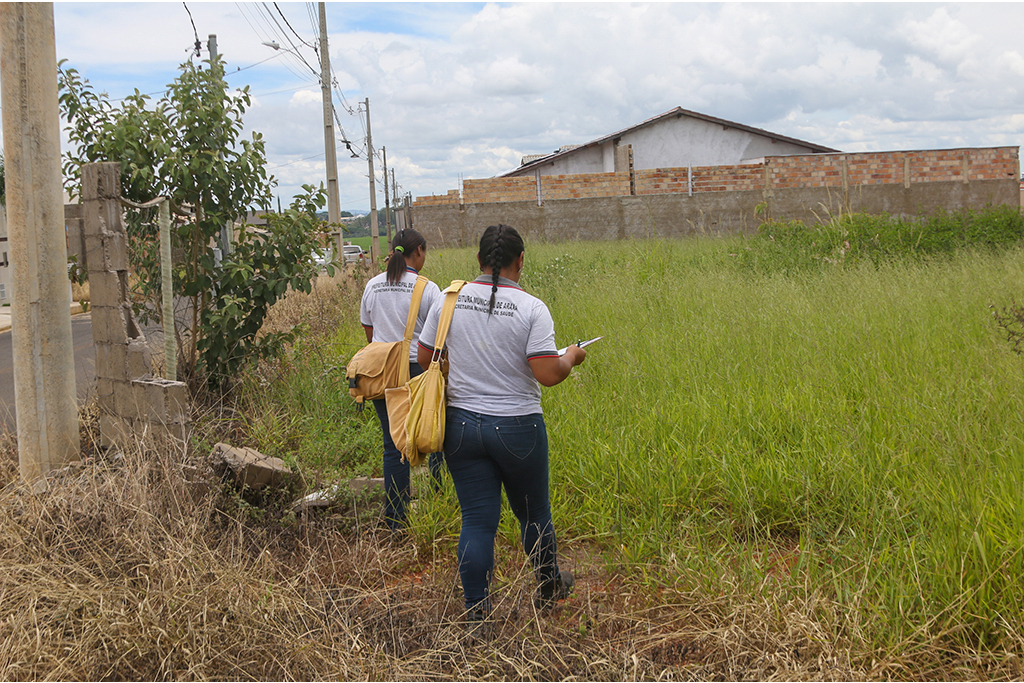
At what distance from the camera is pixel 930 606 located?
289 cm

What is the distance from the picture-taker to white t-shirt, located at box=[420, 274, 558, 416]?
123 inches

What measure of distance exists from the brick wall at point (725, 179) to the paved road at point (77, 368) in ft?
27.6

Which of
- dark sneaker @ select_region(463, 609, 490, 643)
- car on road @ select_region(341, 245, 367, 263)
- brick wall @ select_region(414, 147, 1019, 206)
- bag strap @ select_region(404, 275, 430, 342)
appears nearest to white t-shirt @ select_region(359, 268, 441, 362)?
bag strap @ select_region(404, 275, 430, 342)

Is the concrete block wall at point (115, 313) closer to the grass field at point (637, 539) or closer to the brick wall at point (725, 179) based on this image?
the grass field at point (637, 539)

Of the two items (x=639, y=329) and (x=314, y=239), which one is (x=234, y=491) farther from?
(x=639, y=329)

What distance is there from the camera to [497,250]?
125 inches

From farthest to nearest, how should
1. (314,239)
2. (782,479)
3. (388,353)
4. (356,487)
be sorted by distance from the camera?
1. (314,239)
2. (356,487)
3. (388,353)
4. (782,479)

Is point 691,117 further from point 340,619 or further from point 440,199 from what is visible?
point 340,619

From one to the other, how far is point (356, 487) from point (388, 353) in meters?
0.92

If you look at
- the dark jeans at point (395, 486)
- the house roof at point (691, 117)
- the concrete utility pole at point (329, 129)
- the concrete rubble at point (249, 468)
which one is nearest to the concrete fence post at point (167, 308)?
the concrete rubble at point (249, 468)

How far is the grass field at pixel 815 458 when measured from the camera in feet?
9.93

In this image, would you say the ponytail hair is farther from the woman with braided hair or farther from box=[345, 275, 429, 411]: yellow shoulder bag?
the woman with braided hair

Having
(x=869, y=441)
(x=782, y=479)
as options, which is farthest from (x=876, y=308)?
(x=782, y=479)

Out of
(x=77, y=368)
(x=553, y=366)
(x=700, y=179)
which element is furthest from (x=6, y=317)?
(x=553, y=366)
